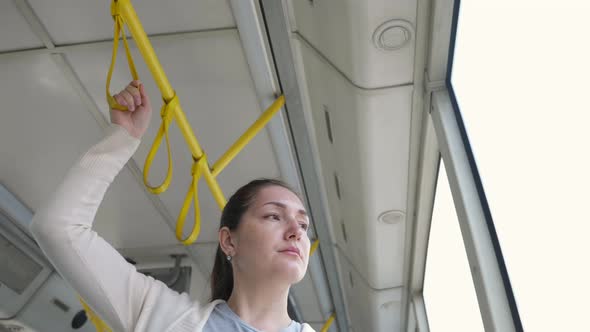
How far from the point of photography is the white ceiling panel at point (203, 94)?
225 cm

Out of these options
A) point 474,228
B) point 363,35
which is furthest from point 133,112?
point 474,228

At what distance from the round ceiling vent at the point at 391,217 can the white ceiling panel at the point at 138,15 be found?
4.26 ft

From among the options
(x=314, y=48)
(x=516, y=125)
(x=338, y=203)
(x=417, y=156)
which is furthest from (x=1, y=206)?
(x=516, y=125)

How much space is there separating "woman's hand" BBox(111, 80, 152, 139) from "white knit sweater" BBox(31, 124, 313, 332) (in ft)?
0.22

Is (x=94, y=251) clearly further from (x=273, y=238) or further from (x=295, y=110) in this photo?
(x=295, y=110)

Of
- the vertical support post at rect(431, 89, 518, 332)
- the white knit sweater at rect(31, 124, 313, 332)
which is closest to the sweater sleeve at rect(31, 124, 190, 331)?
the white knit sweater at rect(31, 124, 313, 332)

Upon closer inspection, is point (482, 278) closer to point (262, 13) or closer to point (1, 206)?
point (262, 13)

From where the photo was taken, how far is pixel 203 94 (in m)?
2.48

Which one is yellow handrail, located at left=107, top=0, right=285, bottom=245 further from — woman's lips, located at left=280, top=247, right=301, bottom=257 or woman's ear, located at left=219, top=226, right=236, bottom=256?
woman's lips, located at left=280, top=247, right=301, bottom=257

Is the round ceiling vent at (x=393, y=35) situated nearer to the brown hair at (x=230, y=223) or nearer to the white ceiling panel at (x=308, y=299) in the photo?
the brown hair at (x=230, y=223)

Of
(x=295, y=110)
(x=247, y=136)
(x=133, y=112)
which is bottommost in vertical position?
(x=133, y=112)

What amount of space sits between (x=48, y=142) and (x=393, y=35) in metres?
1.84

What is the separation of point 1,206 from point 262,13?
78.3 inches

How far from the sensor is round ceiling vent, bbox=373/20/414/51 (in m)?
1.77
